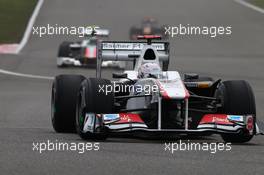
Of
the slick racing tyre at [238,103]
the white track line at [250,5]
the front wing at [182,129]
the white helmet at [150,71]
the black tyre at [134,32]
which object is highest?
the white helmet at [150,71]

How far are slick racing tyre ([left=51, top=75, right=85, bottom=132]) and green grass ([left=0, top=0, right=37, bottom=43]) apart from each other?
2397cm

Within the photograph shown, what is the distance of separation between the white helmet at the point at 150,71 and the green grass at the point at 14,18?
24194 millimetres

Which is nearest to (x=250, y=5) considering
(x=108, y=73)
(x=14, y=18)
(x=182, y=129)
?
(x=14, y=18)

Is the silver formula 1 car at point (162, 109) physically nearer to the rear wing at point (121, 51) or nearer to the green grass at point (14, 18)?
the rear wing at point (121, 51)

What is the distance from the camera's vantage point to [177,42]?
4022 cm

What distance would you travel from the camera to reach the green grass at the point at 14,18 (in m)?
38.7

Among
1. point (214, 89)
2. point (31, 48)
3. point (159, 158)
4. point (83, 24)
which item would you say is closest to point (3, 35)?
point (31, 48)

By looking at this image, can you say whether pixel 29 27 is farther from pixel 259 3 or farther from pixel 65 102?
pixel 65 102

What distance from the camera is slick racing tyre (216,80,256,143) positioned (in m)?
12.0

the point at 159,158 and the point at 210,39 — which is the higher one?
the point at 159,158

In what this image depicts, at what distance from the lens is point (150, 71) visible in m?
13.1

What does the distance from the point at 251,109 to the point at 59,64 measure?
1869 cm

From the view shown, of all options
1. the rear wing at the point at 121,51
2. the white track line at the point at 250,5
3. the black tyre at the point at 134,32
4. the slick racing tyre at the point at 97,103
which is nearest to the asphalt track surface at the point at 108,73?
the slick racing tyre at the point at 97,103

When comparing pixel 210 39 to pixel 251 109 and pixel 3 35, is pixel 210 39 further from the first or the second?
pixel 251 109
